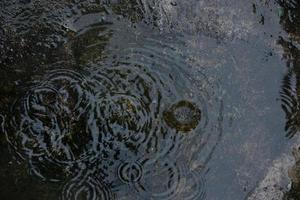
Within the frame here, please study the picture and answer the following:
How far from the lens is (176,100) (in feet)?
11.4

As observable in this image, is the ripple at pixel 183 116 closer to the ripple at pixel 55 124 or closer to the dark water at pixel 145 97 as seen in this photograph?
the dark water at pixel 145 97

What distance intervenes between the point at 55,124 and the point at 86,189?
466 millimetres

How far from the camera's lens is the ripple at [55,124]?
10.8ft

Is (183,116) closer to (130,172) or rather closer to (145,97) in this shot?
(145,97)

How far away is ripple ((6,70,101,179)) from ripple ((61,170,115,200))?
4.5 inches

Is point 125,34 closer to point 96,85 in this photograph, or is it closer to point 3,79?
point 96,85

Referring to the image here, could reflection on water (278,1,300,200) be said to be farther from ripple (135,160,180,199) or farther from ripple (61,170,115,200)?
ripple (61,170,115,200)

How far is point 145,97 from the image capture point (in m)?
3.46

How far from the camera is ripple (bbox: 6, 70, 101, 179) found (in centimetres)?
329

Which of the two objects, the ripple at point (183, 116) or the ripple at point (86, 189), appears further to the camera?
the ripple at point (183, 116)

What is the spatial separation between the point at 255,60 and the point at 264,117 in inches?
16.2

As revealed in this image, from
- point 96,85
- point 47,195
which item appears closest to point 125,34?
point 96,85

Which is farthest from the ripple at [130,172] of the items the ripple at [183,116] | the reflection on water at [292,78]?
the reflection on water at [292,78]

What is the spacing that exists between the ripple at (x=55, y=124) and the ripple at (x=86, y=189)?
0.12 m
